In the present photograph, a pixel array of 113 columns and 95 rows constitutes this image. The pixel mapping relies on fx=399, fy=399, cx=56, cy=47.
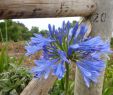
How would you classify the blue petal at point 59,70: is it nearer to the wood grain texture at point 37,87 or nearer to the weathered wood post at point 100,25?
the wood grain texture at point 37,87

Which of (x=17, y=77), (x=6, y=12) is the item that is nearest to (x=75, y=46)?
(x=6, y=12)

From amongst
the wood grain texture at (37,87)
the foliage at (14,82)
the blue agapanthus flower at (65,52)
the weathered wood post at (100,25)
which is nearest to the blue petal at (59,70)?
the blue agapanthus flower at (65,52)

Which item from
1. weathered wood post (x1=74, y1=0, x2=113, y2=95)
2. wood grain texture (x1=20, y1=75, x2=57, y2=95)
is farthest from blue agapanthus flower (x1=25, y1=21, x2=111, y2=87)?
weathered wood post (x1=74, y1=0, x2=113, y2=95)

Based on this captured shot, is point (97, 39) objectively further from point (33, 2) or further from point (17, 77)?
point (17, 77)

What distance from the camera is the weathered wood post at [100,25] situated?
2078mm

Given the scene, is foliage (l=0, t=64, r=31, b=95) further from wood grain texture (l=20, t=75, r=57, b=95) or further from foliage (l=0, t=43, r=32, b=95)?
wood grain texture (l=20, t=75, r=57, b=95)

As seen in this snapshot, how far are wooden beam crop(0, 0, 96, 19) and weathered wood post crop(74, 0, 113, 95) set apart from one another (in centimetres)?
5

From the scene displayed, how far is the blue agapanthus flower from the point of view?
106cm

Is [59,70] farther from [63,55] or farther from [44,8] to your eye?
[44,8]

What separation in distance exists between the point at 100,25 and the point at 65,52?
1.06 m

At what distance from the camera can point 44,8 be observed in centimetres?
163

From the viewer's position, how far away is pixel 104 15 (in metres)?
2.10

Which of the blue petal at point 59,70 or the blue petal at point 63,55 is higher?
the blue petal at point 63,55

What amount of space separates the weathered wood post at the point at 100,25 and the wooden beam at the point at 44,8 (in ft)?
0.16
